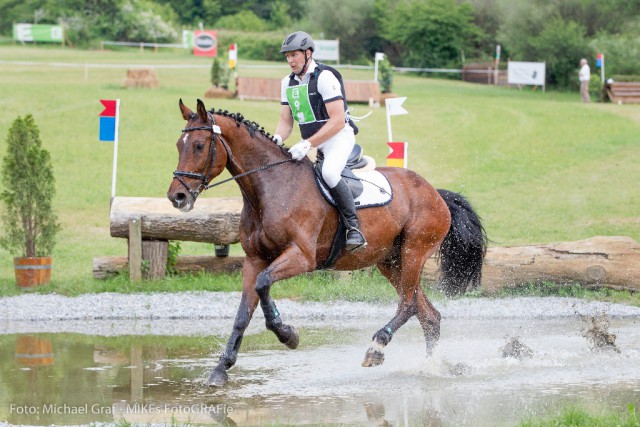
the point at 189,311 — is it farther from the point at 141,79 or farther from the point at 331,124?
the point at 141,79

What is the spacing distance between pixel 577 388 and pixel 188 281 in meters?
6.13

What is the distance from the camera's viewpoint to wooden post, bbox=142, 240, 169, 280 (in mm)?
13211

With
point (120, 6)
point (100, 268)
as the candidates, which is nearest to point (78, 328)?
point (100, 268)

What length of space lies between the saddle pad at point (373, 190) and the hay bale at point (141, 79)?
26283 millimetres

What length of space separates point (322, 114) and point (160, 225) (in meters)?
4.48

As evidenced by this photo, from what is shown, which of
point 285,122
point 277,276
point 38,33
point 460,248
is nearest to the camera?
point 277,276

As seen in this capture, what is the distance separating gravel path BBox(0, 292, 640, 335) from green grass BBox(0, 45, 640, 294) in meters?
0.59

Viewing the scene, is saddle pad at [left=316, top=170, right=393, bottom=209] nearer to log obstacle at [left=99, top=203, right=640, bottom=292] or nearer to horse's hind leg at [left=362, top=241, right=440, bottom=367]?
horse's hind leg at [left=362, top=241, right=440, bottom=367]

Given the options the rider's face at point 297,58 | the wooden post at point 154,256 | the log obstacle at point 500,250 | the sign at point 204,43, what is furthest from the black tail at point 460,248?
the sign at point 204,43

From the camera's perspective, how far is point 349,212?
8.95 meters

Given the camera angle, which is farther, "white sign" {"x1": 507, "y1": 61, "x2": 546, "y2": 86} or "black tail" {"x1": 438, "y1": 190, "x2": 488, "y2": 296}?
"white sign" {"x1": 507, "y1": 61, "x2": 546, "y2": 86}

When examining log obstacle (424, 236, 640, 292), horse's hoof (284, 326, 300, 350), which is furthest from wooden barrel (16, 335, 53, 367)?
log obstacle (424, 236, 640, 292)

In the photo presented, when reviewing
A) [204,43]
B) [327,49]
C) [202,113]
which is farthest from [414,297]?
[204,43]

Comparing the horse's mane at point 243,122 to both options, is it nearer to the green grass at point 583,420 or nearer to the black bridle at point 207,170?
the black bridle at point 207,170
